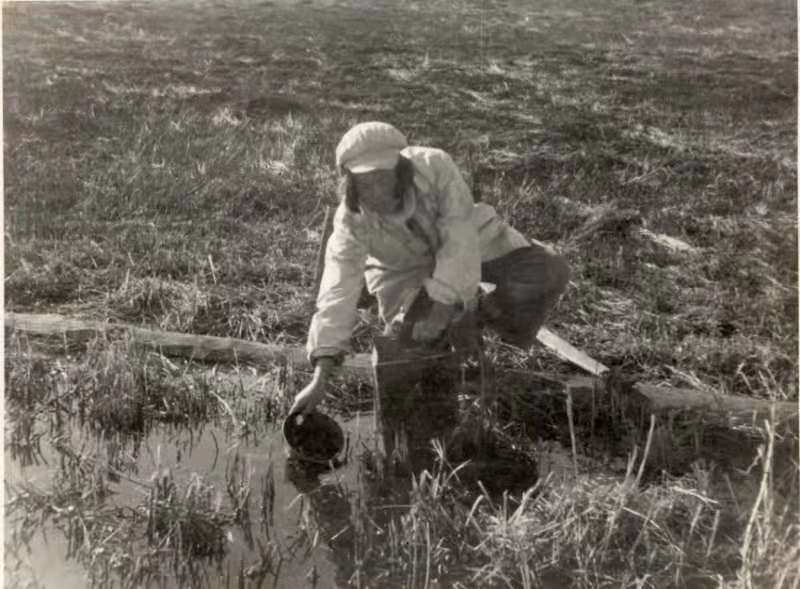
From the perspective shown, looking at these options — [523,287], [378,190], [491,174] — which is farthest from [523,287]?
[491,174]

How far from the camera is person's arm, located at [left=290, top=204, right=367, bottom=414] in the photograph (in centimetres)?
258

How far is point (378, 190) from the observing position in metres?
2.63

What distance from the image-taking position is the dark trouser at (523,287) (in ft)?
9.94

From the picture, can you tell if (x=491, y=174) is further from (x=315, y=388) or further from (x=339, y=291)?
(x=315, y=388)

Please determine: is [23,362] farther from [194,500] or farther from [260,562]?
[260,562]

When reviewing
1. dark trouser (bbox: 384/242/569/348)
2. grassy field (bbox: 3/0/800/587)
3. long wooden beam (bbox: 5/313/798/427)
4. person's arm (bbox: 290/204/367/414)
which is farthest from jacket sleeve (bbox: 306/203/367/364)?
long wooden beam (bbox: 5/313/798/427)

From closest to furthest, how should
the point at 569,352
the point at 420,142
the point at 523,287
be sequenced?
the point at 523,287 → the point at 569,352 → the point at 420,142

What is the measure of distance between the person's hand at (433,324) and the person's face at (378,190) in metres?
0.35

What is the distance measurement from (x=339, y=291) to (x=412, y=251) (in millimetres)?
352

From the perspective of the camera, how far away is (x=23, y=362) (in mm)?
3281

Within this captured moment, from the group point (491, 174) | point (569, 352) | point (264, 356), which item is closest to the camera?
point (569, 352)

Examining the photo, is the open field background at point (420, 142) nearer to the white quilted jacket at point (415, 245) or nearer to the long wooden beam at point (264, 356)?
the long wooden beam at point (264, 356)

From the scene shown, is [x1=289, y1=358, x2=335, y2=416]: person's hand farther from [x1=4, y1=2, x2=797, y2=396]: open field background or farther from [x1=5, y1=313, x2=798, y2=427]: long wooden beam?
[x1=4, y1=2, x2=797, y2=396]: open field background

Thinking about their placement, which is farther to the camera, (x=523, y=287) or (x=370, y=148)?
(x=523, y=287)
